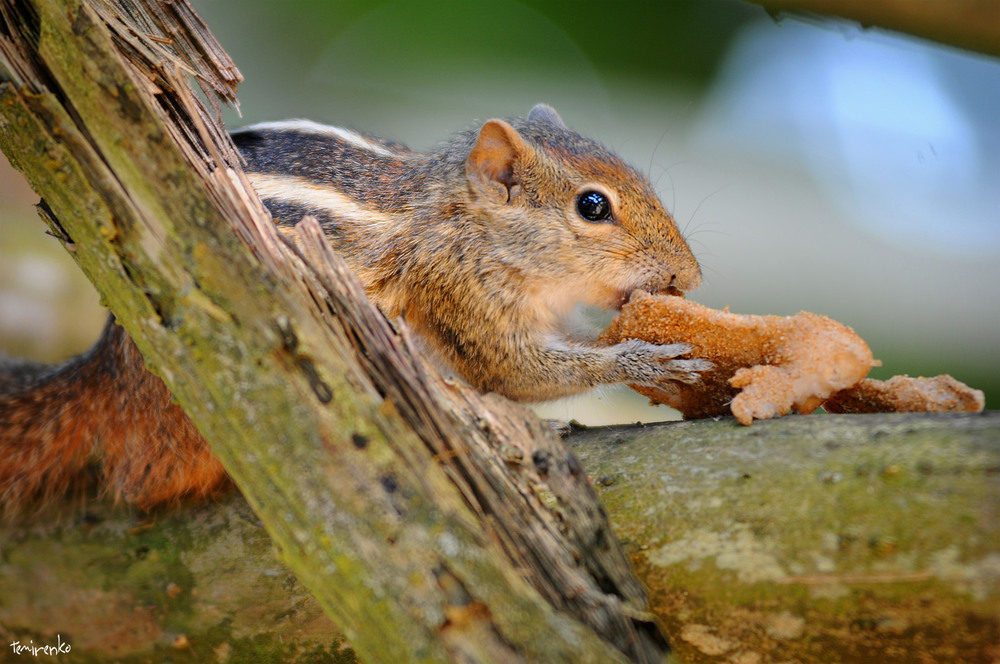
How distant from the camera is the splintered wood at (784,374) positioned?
5.07 ft

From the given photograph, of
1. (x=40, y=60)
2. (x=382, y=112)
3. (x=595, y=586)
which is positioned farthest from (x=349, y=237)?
(x=382, y=112)

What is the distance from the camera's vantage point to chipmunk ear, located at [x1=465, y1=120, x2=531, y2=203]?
7.11 feet

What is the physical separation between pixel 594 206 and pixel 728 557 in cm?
122

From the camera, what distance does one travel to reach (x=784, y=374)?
1.57 meters

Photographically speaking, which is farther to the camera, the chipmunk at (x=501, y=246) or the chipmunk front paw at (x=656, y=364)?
the chipmunk at (x=501, y=246)

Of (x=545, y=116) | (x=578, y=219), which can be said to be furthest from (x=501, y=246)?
(x=545, y=116)

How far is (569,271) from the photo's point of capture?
2.17 meters

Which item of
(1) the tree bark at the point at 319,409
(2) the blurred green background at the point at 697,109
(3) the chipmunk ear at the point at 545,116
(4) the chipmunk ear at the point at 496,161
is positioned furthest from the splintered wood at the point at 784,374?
(2) the blurred green background at the point at 697,109

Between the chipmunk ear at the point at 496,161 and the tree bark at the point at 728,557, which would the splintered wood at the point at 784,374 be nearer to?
the tree bark at the point at 728,557

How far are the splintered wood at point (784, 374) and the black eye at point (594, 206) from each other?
423mm

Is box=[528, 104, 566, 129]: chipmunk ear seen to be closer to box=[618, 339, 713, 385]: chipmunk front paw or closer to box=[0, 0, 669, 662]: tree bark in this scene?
box=[618, 339, 713, 385]: chipmunk front paw

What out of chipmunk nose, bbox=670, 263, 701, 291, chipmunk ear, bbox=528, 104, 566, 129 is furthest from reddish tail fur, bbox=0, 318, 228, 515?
chipmunk ear, bbox=528, 104, 566, 129

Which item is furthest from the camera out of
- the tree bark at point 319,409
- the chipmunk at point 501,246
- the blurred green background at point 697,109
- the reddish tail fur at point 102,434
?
the blurred green background at point 697,109

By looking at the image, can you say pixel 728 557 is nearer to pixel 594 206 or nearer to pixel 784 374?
pixel 784 374
